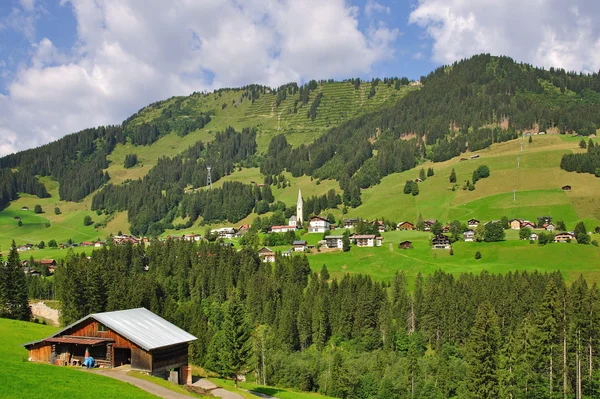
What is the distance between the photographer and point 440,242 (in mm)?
163000

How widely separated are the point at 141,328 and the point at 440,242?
4865 inches

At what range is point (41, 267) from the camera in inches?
6821

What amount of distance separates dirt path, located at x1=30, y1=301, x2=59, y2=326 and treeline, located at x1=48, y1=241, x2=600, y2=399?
405 inches

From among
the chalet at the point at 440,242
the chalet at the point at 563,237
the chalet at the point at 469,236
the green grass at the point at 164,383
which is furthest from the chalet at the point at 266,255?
the green grass at the point at 164,383

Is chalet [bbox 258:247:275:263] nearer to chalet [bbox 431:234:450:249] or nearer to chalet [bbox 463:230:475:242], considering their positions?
chalet [bbox 431:234:450:249]

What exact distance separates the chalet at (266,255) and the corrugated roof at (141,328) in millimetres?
113392

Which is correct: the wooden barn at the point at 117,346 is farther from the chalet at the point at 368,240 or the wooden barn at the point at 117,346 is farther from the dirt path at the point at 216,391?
the chalet at the point at 368,240

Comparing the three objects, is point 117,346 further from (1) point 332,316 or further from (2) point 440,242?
(2) point 440,242

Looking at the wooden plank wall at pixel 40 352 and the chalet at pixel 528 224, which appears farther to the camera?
the chalet at pixel 528 224

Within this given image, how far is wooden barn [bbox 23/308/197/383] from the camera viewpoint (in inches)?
1957

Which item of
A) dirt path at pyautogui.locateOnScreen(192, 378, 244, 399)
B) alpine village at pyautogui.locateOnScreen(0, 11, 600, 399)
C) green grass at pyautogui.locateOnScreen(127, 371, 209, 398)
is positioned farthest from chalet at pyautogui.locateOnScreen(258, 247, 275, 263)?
green grass at pyautogui.locateOnScreen(127, 371, 209, 398)

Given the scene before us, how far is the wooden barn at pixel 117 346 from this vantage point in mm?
49719

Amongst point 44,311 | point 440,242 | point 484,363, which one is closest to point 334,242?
point 440,242

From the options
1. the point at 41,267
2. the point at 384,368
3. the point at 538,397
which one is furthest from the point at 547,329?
the point at 41,267
